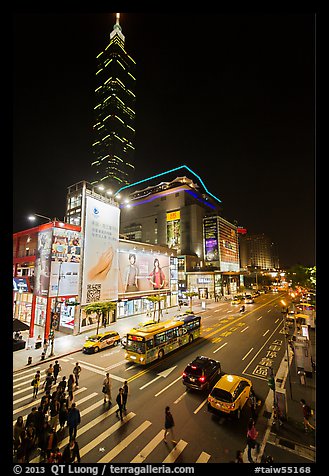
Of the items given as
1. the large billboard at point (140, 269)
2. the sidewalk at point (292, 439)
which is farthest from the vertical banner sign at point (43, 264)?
the sidewalk at point (292, 439)

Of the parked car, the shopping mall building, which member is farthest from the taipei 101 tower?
the parked car

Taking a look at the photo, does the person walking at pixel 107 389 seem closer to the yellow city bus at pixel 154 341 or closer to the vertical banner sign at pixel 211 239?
the yellow city bus at pixel 154 341

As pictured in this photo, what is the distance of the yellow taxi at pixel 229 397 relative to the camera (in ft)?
35.8

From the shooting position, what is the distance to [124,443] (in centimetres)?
936

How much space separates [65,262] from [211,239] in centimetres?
6607

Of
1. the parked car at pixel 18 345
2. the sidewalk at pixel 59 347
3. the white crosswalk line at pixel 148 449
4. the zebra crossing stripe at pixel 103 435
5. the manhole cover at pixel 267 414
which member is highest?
the white crosswalk line at pixel 148 449

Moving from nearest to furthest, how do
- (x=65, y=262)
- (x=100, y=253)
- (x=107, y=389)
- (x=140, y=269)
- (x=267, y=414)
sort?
1. (x=267, y=414)
2. (x=107, y=389)
3. (x=65, y=262)
4. (x=100, y=253)
5. (x=140, y=269)

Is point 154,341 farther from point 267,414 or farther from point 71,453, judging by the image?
point 71,453

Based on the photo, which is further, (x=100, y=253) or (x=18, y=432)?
(x=100, y=253)

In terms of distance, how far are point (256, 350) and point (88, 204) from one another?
28207 mm

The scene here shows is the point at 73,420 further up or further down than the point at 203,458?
further up

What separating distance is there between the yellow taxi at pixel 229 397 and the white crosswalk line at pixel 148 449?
3.11 metres

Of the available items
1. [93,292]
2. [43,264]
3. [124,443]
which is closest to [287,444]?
[124,443]

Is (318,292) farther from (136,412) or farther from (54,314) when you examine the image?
(54,314)
